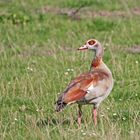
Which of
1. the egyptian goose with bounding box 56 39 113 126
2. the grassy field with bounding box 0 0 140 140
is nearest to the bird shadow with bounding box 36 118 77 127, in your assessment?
the grassy field with bounding box 0 0 140 140

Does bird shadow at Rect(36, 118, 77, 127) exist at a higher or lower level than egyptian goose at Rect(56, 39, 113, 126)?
lower

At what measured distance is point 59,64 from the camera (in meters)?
13.0

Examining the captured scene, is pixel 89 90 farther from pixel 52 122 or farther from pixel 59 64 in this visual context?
pixel 59 64

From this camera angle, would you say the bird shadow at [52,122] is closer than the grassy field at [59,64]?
No

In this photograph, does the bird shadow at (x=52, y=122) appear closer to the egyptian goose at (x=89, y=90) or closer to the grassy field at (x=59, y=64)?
the grassy field at (x=59, y=64)

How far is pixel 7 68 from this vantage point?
1282cm

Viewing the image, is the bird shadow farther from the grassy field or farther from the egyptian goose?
the egyptian goose

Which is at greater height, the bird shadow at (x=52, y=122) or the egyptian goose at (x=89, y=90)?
the egyptian goose at (x=89, y=90)

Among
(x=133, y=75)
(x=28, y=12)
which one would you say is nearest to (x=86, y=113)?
(x=133, y=75)

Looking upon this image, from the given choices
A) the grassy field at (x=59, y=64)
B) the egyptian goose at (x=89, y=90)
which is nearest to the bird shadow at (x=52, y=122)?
the grassy field at (x=59, y=64)

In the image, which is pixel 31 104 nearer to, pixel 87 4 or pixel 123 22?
pixel 123 22

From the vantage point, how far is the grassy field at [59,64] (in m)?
9.05

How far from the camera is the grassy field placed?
29.7 feet

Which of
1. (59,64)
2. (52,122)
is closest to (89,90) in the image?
(52,122)
